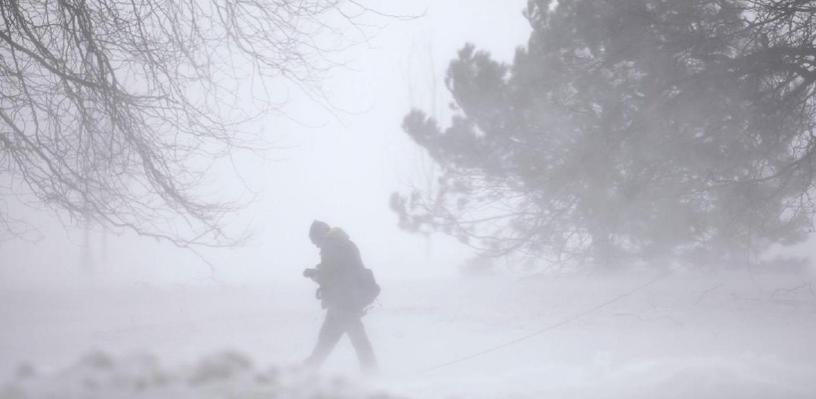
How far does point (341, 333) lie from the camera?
5.14m

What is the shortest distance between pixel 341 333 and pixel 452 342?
68.8 inches

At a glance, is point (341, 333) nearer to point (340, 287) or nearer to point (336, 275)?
point (340, 287)

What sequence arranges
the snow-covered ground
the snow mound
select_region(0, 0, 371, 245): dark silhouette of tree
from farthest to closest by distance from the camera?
select_region(0, 0, 371, 245): dark silhouette of tree → the snow-covered ground → the snow mound

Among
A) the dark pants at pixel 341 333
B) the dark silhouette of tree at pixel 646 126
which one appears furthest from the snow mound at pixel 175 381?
the dark silhouette of tree at pixel 646 126

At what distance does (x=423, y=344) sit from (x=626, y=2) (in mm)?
4944

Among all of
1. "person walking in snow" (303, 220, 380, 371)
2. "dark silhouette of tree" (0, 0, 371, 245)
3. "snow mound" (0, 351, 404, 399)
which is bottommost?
"snow mound" (0, 351, 404, 399)

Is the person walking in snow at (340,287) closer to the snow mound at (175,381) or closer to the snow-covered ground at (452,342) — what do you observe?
the snow-covered ground at (452,342)

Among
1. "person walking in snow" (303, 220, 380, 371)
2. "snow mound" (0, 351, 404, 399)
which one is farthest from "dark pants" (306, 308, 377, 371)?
"snow mound" (0, 351, 404, 399)

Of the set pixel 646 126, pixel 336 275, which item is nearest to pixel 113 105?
pixel 336 275

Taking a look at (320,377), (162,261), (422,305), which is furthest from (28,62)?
(162,261)

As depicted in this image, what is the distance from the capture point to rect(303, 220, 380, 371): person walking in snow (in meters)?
5.12

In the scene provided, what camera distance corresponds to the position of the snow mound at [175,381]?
46.6 inches

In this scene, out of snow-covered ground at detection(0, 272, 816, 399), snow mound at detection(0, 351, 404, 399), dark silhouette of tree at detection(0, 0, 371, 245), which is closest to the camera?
snow mound at detection(0, 351, 404, 399)

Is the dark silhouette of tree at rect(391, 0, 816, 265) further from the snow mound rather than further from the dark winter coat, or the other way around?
the snow mound
